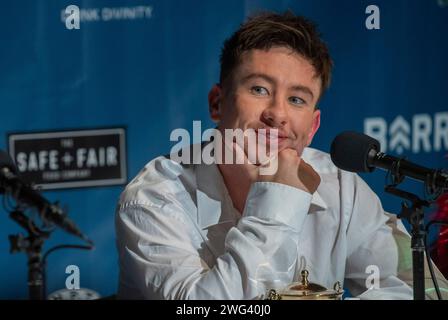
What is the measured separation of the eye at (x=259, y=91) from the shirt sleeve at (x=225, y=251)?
27cm

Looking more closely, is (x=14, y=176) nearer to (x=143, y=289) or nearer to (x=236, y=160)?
(x=143, y=289)

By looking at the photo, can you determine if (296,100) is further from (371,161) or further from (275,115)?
(371,161)

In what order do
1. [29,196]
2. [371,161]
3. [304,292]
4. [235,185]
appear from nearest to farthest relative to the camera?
[29,196]
[371,161]
[304,292]
[235,185]

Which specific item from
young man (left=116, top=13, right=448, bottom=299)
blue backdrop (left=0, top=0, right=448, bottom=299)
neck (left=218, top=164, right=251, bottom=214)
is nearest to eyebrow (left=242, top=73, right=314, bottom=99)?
young man (left=116, top=13, right=448, bottom=299)

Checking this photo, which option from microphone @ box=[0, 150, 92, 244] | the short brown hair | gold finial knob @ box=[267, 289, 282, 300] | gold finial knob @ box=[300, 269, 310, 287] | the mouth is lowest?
gold finial knob @ box=[267, 289, 282, 300]

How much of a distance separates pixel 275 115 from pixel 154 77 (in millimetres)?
358

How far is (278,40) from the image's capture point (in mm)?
2523

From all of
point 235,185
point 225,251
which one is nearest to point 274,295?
point 225,251

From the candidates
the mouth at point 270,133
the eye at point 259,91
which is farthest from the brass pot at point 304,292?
the eye at point 259,91

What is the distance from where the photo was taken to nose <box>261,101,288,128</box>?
2523mm

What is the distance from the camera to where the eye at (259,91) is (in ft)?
8.29

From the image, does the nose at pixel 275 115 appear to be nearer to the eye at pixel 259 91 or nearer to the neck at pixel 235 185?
the eye at pixel 259 91

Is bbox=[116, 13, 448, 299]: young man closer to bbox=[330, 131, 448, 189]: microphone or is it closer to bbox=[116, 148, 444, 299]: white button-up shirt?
bbox=[116, 148, 444, 299]: white button-up shirt
